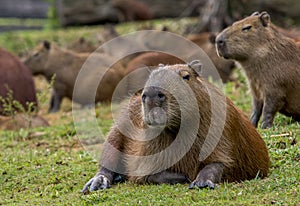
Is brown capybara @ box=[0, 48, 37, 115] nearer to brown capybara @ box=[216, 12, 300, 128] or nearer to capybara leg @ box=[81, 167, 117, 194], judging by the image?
brown capybara @ box=[216, 12, 300, 128]

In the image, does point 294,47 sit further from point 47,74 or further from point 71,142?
point 47,74

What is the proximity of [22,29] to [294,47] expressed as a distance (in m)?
15.2

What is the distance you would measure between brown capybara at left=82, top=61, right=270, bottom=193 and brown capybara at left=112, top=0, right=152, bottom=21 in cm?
1532

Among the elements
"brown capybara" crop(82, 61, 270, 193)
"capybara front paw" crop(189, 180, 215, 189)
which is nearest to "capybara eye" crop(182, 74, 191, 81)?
"brown capybara" crop(82, 61, 270, 193)

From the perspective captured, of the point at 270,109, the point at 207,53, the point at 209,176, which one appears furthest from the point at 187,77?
the point at 207,53

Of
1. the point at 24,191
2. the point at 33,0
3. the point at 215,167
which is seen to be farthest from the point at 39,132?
the point at 33,0

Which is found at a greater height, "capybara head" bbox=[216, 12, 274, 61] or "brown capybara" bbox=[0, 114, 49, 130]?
"capybara head" bbox=[216, 12, 274, 61]

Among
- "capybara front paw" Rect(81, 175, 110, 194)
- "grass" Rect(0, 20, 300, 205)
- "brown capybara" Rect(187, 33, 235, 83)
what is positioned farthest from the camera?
"brown capybara" Rect(187, 33, 235, 83)

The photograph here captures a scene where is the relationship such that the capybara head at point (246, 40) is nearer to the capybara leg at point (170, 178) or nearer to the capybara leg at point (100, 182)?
the capybara leg at point (100, 182)

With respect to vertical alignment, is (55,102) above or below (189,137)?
below

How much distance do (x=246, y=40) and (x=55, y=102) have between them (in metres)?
5.64

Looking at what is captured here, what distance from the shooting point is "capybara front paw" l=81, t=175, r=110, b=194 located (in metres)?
4.89

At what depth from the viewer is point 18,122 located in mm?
8531

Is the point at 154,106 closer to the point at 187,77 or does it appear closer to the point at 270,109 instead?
the point at 187,77
